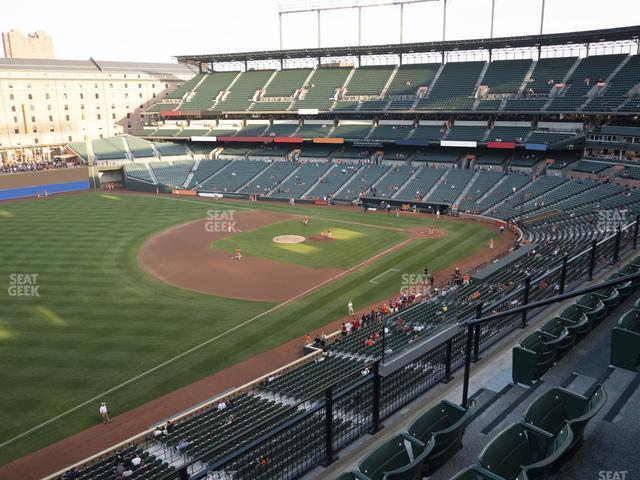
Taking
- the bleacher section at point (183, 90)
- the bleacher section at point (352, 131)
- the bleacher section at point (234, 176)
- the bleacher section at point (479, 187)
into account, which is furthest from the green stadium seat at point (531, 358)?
the bleacher section at point (183, 90)

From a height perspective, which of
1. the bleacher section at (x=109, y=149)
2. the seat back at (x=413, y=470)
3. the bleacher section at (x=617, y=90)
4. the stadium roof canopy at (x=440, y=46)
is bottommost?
the seat back at (x=413, y=470)

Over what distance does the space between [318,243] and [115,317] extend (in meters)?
20.1

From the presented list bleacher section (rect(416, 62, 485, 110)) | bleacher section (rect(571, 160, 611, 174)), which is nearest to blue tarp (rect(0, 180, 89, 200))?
bleacher section (rect(416, 62, 485, 110))

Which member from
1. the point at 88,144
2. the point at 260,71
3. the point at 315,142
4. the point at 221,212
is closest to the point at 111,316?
the point at 221,212

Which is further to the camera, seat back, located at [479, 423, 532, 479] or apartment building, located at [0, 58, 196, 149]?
apartment building, located at [0, 58, 196, 149]

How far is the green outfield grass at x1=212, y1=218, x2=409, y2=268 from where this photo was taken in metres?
40.1

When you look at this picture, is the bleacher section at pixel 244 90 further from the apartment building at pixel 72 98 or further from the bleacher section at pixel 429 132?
the bleacher section at pixel 429 132

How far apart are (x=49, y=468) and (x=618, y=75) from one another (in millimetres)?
66753

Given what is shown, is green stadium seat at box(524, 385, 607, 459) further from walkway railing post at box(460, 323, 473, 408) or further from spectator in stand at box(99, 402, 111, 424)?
spectator in stand at box(99, 402, 111, 424)

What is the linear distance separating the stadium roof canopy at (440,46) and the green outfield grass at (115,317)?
28948mm
